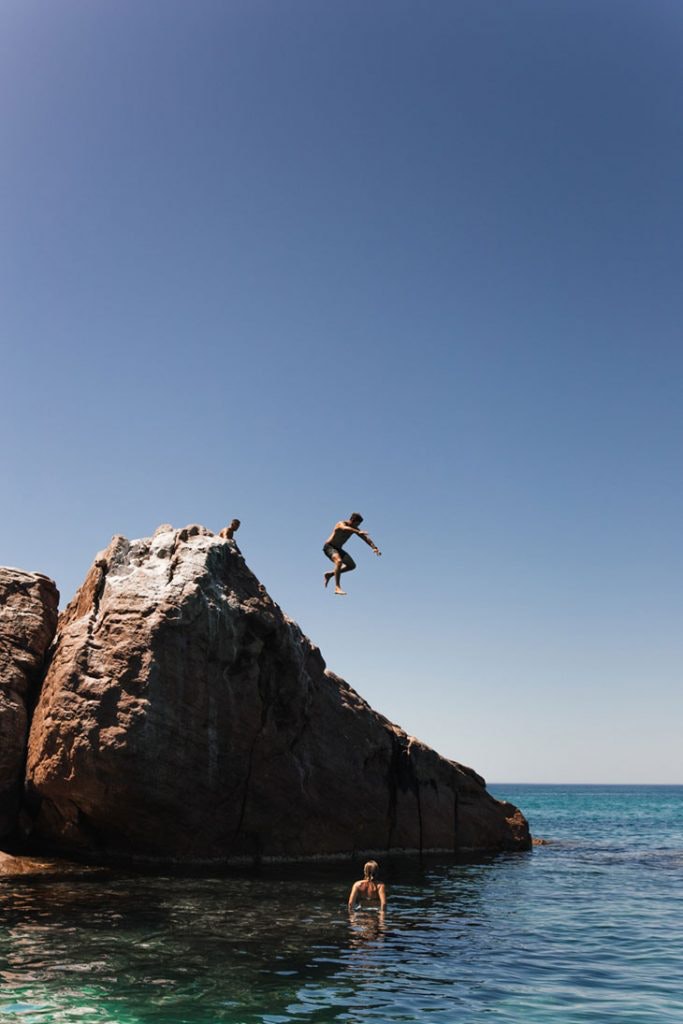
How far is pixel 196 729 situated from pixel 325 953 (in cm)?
987

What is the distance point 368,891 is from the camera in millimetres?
18219

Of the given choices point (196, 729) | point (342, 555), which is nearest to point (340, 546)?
point (342, 555)

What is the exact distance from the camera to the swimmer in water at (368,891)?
1780cm

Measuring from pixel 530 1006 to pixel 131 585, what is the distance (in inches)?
615

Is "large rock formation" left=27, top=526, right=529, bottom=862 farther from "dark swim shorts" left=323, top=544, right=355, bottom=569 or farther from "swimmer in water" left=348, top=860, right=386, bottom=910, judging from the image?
"swimmer in water" left=348, top=860, right=386, bottom=910

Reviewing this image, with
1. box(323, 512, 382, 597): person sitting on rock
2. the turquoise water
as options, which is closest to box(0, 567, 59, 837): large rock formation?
the turquoise water

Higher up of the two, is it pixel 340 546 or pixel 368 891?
pixel 340 546

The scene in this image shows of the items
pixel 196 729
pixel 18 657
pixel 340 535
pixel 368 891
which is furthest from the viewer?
pixel 340 535

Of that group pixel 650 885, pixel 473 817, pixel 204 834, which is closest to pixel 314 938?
pixel 204 834

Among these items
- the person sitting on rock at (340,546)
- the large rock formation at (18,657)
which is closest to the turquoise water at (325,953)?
the large rock formation at (18,657)

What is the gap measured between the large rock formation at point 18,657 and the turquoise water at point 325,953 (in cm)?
394

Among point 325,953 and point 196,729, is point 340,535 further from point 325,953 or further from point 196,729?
point 325,953

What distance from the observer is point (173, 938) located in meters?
14.2

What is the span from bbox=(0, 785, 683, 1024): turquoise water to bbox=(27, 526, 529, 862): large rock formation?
7.13 feet
